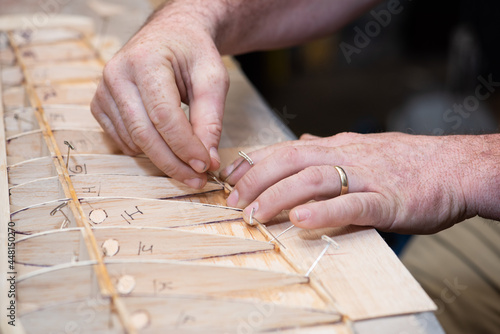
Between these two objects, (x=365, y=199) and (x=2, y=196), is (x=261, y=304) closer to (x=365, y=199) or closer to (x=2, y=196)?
(x=365, y=199)

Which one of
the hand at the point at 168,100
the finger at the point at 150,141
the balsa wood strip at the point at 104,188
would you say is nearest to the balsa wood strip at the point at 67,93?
the hand at the point at 168,100

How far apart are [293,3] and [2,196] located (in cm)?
163

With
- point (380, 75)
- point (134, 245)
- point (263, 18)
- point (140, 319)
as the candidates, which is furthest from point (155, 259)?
point (380, 75)

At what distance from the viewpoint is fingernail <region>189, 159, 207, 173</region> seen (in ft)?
4.71

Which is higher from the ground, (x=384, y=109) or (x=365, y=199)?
(x=365, y=199)

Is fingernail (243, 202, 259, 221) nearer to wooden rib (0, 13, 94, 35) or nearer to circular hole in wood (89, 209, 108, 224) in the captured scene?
circular hole in wood (89, 209, 108, 224)

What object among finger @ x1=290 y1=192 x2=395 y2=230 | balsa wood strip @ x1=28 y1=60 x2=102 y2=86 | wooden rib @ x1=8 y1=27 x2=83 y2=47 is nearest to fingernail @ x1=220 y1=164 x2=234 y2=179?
finger @ x1=290 y1=192 x2=395 y2=230

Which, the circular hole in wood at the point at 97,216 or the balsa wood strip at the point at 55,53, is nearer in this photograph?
the circular hole in wood at the point at 97,216

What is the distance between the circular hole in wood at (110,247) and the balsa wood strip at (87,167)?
0.40m

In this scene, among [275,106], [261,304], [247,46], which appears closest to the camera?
[261,304]

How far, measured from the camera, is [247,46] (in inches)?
92.1

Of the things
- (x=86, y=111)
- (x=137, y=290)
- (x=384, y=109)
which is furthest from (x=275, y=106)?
(x=137, y=290)

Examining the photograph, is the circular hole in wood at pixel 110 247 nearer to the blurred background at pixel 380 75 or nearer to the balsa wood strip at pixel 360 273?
the balsa wood strip at pixel 360 273

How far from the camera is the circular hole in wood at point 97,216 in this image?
1273 mm
